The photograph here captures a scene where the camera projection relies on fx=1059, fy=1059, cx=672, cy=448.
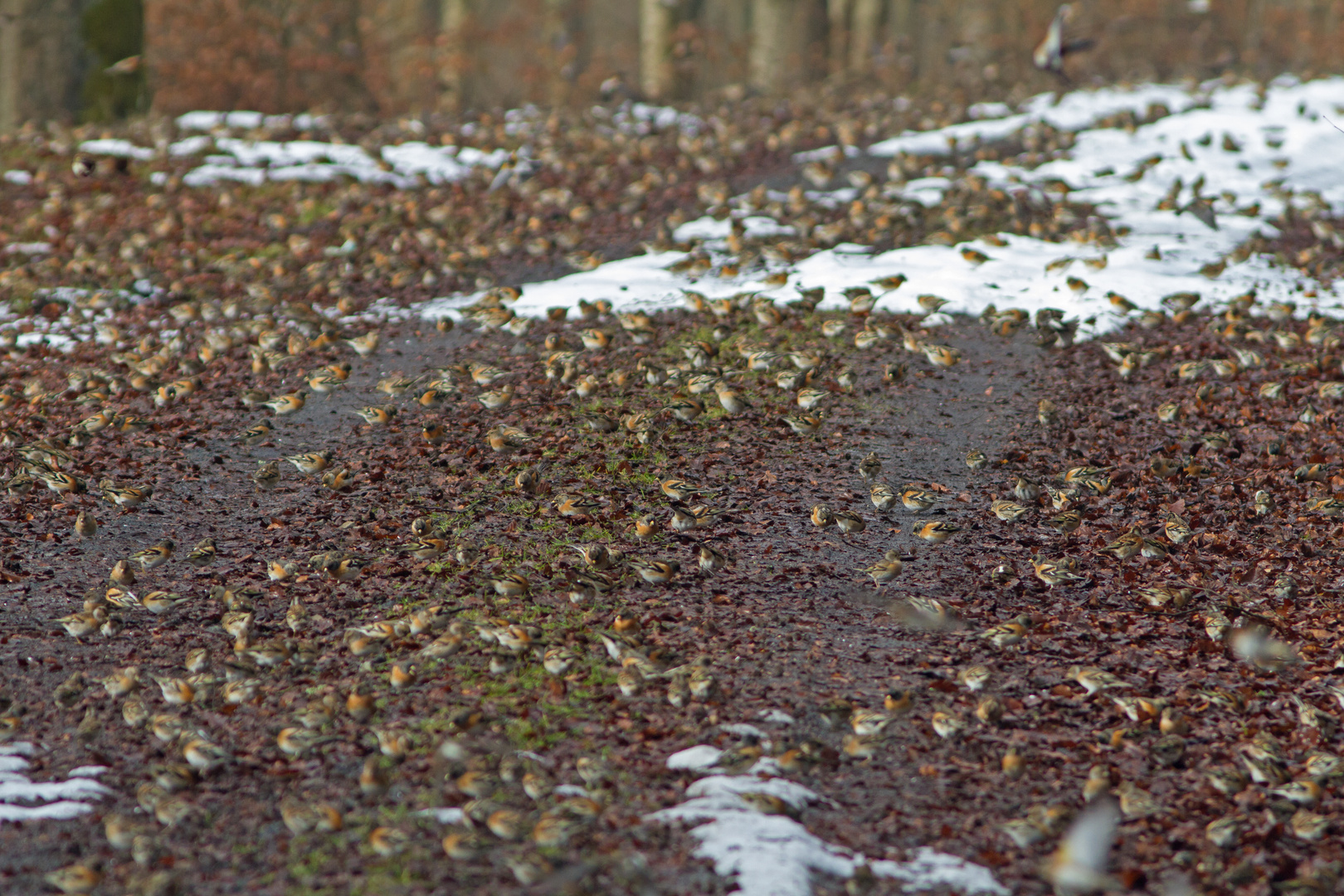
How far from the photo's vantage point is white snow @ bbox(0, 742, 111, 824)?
17.0ft

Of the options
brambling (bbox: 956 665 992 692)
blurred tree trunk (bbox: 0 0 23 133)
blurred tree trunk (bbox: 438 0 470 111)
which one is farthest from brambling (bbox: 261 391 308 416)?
blurred tree trunk (bbox: 438 0 470 111)

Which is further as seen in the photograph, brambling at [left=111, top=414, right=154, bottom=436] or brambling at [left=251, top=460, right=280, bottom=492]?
brambling at [left=111, top=414, right=154, bottom=436]

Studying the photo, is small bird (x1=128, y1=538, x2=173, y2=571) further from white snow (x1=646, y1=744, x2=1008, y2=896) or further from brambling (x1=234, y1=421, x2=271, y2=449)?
white snow (x1=646, y1=744, x2=1008, y2=896)

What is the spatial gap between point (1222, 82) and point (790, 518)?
19.0m

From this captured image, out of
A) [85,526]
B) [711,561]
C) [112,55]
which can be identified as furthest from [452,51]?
[711,561]

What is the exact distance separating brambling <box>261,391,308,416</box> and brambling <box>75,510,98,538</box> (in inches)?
83.4

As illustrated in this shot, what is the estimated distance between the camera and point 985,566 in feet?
24.5

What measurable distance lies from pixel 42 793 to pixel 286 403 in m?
4.89

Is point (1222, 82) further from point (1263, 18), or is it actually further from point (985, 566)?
point (985, 566)

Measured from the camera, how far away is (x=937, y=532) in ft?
25.1

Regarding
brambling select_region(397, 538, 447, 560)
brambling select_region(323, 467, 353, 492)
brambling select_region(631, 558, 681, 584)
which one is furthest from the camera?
brambling select_region(323, 467, 353, 492)

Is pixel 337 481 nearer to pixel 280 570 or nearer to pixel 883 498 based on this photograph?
pixel 280 570

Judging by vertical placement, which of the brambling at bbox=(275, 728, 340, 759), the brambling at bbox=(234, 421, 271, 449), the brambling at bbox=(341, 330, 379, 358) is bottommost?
the brambling at bbox=(275, 728, 340, 759)

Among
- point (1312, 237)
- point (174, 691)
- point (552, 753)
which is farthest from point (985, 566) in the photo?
point (1312, 237)
